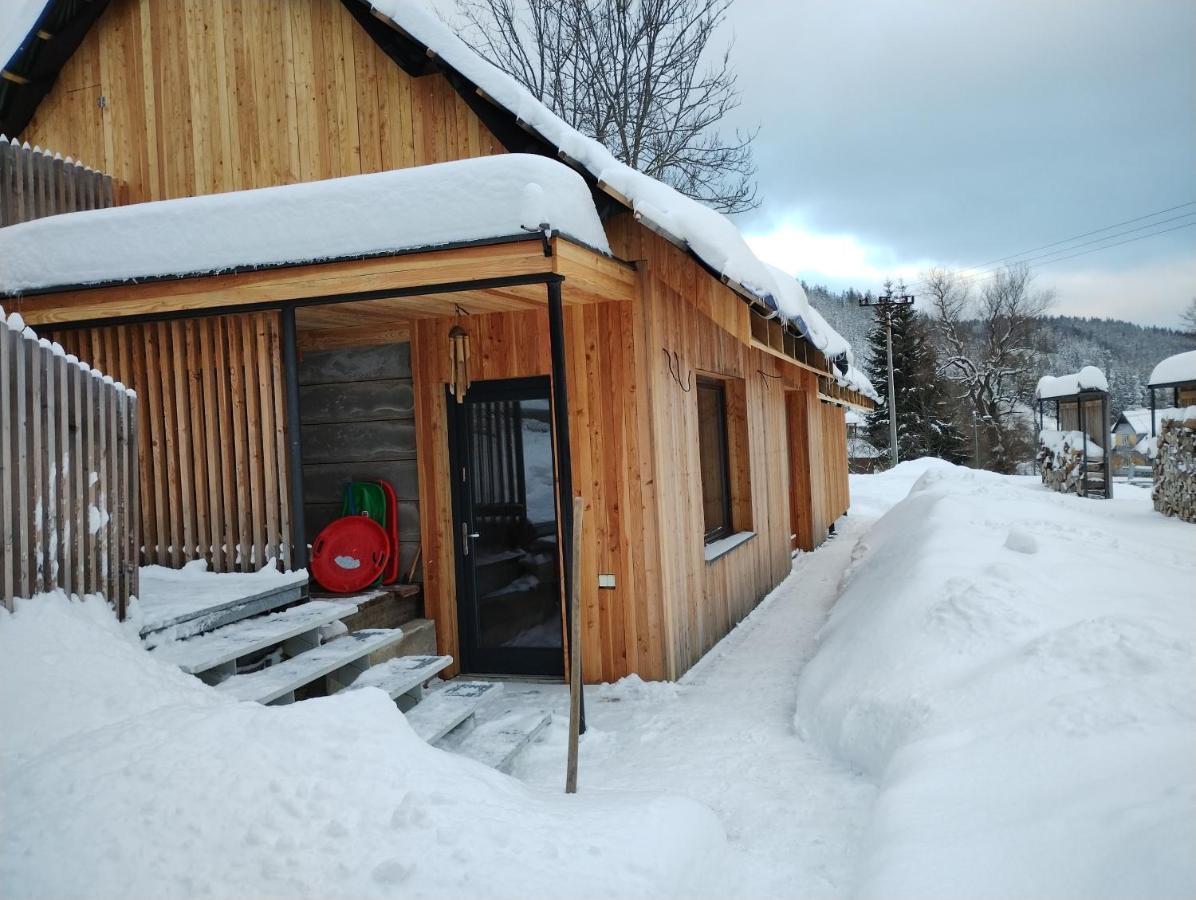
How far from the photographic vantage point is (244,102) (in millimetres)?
6434

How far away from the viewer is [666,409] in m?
6.56

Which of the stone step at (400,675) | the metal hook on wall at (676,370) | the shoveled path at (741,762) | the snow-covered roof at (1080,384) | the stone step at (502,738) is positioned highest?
the snow-covered roof at (1080,384)

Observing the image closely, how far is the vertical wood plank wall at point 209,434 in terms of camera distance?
5.48 meters

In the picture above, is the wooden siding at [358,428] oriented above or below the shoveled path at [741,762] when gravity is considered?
above

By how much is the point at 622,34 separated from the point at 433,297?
1246 cm

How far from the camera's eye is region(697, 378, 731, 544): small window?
8.15m

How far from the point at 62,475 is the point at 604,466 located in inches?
140

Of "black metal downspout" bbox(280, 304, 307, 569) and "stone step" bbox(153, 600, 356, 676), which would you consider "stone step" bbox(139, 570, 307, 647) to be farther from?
"black metal downspout" bbox(280, 304, 307, 569)

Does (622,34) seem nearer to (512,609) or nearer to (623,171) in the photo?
(623,171)

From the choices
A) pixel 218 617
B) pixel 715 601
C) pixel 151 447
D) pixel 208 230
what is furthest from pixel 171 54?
pixel 715 601

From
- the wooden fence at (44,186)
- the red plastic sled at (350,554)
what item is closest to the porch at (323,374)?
the red plastic sled at (350,554)

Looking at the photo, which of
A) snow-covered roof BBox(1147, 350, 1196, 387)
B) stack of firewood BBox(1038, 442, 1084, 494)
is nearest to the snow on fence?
stack of firewood BBox(1038, 442, 1084, 494)

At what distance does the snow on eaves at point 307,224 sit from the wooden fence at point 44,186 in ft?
1.65

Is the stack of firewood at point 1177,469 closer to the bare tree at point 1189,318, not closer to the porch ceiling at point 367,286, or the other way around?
the porch ceiling at point 367,286
